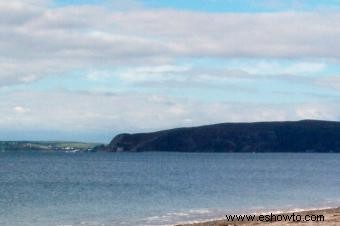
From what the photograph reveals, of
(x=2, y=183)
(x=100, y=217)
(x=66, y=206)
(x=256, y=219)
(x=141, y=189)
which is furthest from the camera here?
(x=2, y=183)

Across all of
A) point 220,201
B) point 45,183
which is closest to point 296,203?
point 220,201

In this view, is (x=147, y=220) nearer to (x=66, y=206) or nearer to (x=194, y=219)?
(x=194, y=219)

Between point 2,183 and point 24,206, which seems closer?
point 24,206

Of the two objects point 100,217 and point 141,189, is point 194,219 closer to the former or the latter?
point 100,217

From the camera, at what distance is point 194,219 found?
132 ft

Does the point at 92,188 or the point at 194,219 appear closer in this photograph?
the point at 194,219

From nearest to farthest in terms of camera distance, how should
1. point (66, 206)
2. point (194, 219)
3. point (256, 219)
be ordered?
point (256, 219) < point (194, 219) < point (66, 206)

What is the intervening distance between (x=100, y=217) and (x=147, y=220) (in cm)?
407

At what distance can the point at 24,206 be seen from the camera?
51.4 meters

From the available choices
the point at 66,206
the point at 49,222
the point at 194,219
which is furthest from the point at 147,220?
the point at 66,206

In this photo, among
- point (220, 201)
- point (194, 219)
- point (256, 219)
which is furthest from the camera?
point (220, 201)

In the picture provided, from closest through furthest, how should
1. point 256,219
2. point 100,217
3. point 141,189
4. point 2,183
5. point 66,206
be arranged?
1. point 256,219
2. point 100,217
3. point 66,206
4. point 141,189
5. point 2,183

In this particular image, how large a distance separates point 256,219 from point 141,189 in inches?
1300

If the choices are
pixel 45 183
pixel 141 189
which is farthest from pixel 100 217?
pixel 45 183
